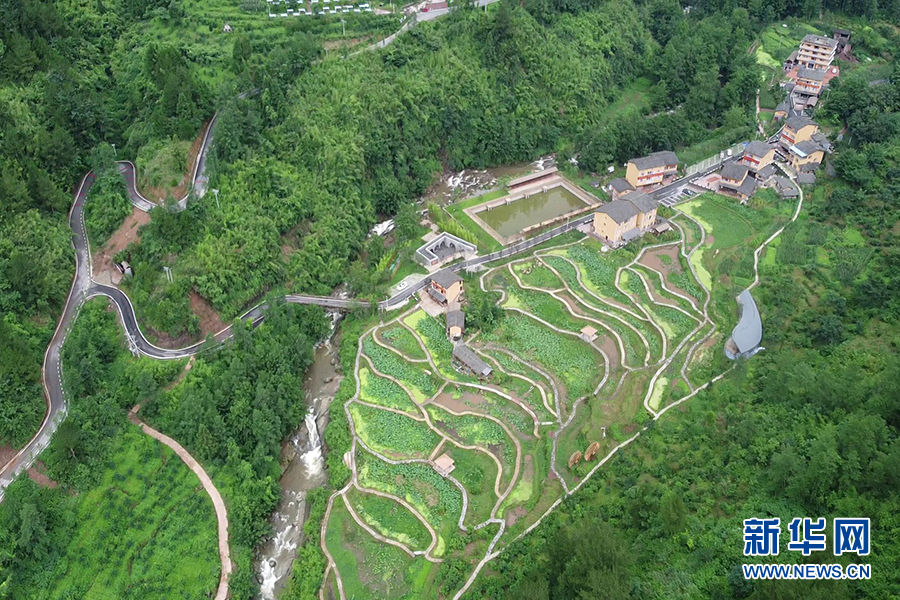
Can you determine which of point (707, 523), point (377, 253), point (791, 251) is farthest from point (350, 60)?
point (707, 523)

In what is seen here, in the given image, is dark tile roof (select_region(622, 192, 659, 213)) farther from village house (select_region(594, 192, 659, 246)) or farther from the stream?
the stream

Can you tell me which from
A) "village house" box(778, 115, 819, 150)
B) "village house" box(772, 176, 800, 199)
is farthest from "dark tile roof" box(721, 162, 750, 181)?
"village house" box(778, 115, 819, 150)

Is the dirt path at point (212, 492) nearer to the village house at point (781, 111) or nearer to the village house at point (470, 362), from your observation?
the village house at point (470, 362)

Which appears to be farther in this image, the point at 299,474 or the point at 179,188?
the point at 179,188

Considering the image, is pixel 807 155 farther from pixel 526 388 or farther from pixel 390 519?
pixel 390 519

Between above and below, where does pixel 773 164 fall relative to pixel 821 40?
below

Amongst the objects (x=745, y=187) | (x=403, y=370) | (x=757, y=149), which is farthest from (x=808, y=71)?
(x=403, y=370)
